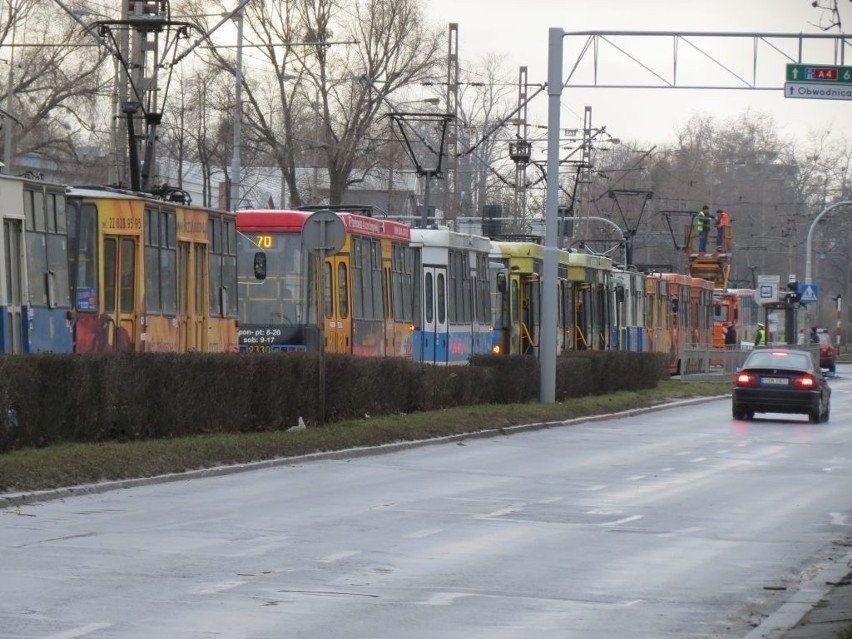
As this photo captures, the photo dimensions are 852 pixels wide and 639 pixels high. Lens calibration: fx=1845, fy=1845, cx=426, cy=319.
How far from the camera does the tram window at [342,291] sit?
→ 31922mm

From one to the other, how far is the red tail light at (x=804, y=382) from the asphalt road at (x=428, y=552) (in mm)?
12804

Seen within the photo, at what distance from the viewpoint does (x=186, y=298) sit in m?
28.3

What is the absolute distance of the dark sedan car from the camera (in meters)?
35.5

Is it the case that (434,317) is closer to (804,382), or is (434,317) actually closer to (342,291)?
(342,291)

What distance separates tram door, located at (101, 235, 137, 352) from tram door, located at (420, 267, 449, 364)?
37.0 feet

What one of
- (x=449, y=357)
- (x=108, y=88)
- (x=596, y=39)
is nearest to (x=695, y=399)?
(x=449, y=357)

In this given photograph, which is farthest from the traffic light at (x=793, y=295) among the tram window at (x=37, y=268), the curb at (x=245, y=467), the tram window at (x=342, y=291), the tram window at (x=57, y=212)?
the tram window at (x=37, y=268)

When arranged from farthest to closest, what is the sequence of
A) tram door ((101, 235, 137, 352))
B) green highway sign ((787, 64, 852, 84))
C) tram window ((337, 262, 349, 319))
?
green highway sign ((787, 64, 852, 84)), tram window ((337, 262, 349, 319)), tram door ((101, 235, 137, 352))

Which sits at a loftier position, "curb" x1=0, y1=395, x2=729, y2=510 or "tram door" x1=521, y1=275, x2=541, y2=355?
"tram door" x1=521, y1=275, x2=541, y2=355

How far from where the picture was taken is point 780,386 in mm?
35656

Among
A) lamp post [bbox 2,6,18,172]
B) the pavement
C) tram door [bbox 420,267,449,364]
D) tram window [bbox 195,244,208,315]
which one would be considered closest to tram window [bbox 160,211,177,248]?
tram window [bbox 195,244,208,315]

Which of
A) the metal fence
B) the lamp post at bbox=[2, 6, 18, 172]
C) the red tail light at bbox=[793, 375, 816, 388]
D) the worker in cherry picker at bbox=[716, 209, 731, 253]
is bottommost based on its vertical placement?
the metal fence

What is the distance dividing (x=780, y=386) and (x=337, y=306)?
30.6ft

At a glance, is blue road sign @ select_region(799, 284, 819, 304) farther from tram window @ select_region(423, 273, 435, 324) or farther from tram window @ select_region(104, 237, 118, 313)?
tram window @ select_region(104, 237, 118, 313)
